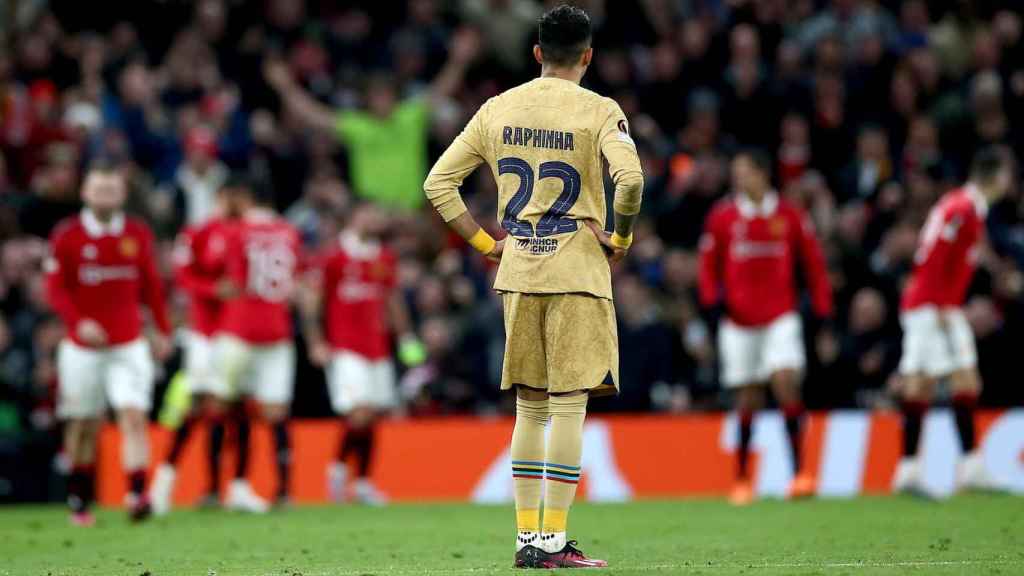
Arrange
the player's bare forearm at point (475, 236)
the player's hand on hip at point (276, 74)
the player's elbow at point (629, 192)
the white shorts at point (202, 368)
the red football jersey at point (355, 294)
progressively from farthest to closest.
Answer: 1. the player's hand on hip at point (276, 74)
2. the red football jersey at point (355, 294)
3. the white shorts at point (202, 368)
4. the player's bare forearm at point (475, 236)
5. the player's elbow at point (629, 192)

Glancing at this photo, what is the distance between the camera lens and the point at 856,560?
758 centimetres

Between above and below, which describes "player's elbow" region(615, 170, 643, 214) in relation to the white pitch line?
above

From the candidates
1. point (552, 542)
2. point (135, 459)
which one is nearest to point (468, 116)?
point (135, 459)

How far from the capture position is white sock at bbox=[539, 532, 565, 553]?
7207 mm

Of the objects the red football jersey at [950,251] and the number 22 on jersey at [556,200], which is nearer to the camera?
the number 22 on jersey at [556,200]

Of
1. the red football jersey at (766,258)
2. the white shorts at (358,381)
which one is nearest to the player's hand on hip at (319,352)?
the white shorts at (358,381)

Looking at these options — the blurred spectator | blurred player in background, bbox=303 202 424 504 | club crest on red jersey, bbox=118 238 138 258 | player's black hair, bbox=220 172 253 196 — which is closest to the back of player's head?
club crest on red jersey, bbox=118 238 138 258

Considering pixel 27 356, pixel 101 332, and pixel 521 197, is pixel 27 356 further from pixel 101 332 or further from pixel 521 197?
pixel 521 197

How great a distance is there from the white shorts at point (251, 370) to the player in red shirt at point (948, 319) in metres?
5.23

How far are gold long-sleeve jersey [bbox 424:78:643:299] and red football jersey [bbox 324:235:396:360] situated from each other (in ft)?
24.1

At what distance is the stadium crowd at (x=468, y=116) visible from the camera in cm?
1595

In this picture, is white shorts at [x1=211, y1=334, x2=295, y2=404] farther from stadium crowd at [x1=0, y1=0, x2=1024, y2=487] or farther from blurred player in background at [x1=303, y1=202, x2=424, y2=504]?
stadium crowd at [x1=0, y1=0, x2=1024, y2=487]

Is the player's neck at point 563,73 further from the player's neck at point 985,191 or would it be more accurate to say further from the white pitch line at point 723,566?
the player's neck at point 985,191

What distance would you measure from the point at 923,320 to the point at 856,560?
5815 millimetres
